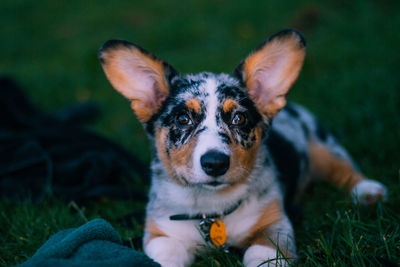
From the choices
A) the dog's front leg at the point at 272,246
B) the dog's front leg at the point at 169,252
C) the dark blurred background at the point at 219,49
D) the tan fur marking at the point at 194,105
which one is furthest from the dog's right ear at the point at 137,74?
the dark blurred background at the point at 219,49

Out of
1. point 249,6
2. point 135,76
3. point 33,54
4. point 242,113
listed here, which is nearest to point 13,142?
point 135,76

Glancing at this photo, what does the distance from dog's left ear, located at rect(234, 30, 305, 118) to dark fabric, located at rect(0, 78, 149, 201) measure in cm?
168

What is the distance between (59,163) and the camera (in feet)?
13.9

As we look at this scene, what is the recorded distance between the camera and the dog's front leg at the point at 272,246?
7.92ft

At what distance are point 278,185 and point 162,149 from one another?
1048 mm

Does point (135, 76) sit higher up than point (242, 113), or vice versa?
point (135, 76)

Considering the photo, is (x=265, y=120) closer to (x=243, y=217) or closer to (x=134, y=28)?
(x=243, y=217)

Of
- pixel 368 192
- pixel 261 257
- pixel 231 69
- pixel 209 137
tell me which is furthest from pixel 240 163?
pixel 231 69

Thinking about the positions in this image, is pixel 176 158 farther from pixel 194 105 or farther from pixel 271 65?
pixel 271 65

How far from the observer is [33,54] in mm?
10375

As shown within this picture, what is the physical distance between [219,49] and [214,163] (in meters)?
6.43

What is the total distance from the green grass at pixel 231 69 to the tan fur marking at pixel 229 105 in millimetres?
1066

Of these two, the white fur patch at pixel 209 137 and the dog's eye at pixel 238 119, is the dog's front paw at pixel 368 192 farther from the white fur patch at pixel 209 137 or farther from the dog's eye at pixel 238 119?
the white fur patch at pixel 209 137

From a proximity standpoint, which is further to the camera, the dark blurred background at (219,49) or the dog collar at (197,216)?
the dark blurred background at (219,49)
